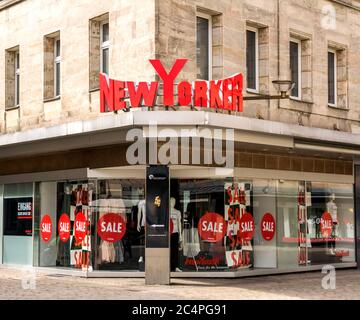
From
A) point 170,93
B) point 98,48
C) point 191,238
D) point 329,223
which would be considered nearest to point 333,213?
point 329,223

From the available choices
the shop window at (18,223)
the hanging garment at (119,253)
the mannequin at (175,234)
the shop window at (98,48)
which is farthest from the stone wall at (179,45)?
the hanging garment at (119,253)

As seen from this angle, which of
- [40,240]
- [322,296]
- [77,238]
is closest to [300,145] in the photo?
[322,296]

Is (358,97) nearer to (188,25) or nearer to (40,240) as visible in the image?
(188,25)

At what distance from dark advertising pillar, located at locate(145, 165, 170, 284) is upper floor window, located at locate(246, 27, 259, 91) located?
3.43m

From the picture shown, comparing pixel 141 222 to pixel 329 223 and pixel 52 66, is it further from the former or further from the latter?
pixel 329 223

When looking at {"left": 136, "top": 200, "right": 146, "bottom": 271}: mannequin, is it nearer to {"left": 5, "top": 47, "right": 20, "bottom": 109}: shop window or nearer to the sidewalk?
the sidewalk

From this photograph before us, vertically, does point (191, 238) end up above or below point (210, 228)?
below

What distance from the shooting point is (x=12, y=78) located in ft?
70.7

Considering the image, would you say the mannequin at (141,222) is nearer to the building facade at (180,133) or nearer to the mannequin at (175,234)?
the building facade at (180,133)

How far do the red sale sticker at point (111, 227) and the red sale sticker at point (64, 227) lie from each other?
4.72ft

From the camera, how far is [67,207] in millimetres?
19734

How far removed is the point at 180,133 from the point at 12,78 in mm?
7559

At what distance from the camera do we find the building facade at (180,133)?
17156mm

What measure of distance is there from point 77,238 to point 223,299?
613 centimetres
